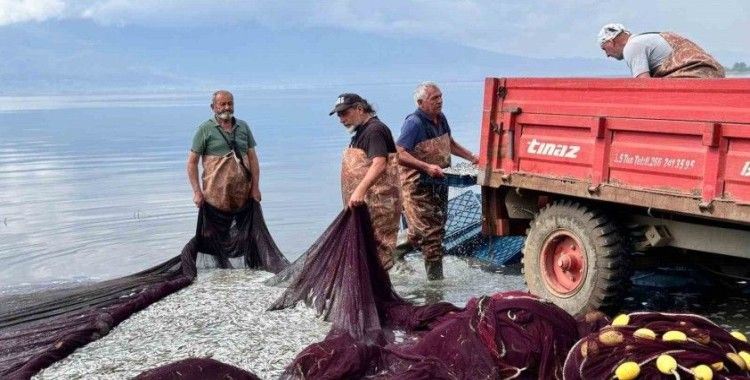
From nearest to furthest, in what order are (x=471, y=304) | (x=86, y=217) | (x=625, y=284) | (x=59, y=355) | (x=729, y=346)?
1. (x=729, y=346)
2. (x=471, y=304)
3. (x=59, y=355)
4. (x=625, y=284)
5. (x=86, y=217)

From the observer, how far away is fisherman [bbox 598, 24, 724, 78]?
265 inches

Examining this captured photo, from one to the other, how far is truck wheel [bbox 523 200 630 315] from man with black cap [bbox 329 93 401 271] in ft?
3.92

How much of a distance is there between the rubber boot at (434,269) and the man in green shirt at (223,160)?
73.3 inches

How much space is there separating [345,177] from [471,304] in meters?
2.66

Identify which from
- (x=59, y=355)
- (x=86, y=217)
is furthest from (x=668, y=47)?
(x=86, y=217)

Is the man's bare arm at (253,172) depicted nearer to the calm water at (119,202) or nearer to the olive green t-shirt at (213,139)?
the olive green t-shirt at (213,139)

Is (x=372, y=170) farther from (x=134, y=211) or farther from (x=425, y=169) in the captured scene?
(x=134, y=211)

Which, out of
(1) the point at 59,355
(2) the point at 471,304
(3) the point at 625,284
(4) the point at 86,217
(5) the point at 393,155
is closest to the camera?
(2) the point at 471,304

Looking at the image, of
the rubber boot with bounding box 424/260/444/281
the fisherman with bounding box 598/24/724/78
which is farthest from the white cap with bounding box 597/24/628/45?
the rubber boot with bounding box 424/260/444/281

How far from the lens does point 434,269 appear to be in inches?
368

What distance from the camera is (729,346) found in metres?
4.36

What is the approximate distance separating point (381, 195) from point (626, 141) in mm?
2203

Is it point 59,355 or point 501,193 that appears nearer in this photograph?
point 59,355

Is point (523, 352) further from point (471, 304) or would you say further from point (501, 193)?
point (501, 193)
